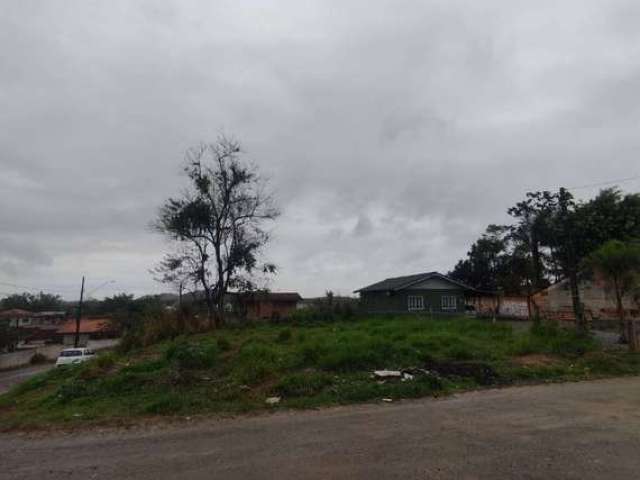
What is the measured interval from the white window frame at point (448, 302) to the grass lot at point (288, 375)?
1987 centimetres

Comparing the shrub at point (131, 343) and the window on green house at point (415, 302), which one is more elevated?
the window on green house at point (415, 302)

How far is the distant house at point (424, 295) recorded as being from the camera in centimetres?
3141

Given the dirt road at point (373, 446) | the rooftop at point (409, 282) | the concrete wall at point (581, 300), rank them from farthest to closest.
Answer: the rooftop at point (409, 282) < the concrete wall at point (581, 300) < the dirt road at point (373, 446)

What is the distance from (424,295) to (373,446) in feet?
90.7

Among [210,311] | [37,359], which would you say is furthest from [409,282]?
[37,359]

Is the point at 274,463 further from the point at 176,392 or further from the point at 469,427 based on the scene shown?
the point at 176,392

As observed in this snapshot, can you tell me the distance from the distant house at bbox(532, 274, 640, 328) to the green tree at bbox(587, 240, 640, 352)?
6226 millimetres

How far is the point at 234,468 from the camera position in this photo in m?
4.54

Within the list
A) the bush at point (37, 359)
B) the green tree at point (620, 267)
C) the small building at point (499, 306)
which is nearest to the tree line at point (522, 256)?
the small building at point (499, 306)

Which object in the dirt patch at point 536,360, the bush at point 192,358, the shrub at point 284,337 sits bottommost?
the dirt patch at point 536,360

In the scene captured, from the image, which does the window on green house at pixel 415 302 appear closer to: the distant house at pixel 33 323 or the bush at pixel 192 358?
the bush at pixel 192 358

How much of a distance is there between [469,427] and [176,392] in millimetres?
5290

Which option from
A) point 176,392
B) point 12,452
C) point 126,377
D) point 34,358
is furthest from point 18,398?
point 34,358

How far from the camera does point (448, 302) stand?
106ft
